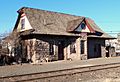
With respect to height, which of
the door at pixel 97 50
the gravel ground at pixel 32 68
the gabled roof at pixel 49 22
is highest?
the gabled roof at pixel 49 22

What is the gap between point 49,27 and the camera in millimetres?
29141

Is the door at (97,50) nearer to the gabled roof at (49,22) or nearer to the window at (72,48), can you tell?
the gabled roof at (49,22)

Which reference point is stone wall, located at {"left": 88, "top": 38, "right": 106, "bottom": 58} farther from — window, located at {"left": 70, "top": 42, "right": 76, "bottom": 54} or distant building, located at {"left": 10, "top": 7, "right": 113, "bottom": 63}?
window, located at {"left": 70, "top": 42, "right": 76, "bottom": 54}

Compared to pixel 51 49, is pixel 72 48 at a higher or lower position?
higher

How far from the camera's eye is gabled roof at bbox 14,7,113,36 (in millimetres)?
28188

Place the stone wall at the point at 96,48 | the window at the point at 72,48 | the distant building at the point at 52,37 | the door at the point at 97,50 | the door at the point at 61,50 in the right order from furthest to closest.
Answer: the door at the point at 97,50
the stone wall at the point at 96,48
the window at the point at 72,48
the door at the point at 61,50
the distant building at the point at 52,37

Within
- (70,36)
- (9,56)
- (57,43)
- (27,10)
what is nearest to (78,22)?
(70,36)

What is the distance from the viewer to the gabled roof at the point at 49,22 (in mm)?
28188

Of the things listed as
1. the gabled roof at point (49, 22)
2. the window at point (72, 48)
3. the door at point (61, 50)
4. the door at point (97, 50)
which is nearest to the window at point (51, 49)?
the door at point (61, 50)

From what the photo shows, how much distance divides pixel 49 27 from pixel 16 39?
4.20 meters

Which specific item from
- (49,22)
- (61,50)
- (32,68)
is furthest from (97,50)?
(32,68)

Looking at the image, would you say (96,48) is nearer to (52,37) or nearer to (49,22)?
(49,22)

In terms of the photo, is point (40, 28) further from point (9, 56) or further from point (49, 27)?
point (9, 56)

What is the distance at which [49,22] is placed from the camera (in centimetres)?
3031
